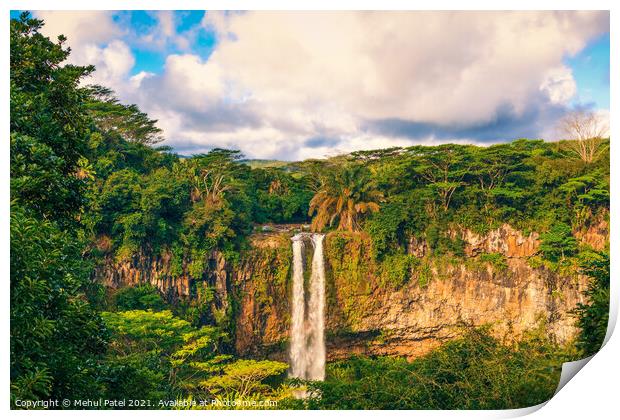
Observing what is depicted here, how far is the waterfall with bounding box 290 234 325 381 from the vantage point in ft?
36.3

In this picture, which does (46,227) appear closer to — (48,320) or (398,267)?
(48,320)

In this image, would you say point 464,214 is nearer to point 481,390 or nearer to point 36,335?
point 481,390

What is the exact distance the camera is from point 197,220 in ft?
30.8

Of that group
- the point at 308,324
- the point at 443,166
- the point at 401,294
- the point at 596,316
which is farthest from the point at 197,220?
the point at 596,316

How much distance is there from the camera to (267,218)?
418 inches

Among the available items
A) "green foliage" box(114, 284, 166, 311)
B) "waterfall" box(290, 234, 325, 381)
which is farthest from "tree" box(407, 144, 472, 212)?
"green foliage" box(114, 284, 166, 311)

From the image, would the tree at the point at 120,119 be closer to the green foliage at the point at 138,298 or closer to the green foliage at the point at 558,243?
the green foliage at the point at 138,298

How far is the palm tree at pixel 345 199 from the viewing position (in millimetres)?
10094

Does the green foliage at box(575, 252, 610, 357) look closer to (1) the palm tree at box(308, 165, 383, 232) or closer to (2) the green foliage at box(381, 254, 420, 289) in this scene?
(1) the palm tree at box(308, 165, 383, 232)

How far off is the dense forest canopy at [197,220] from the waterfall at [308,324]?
49cm

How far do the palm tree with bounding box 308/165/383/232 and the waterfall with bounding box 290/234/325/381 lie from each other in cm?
60

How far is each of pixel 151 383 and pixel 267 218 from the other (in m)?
5.45

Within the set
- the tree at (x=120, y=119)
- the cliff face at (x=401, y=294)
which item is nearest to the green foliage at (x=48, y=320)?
the tree at (x=120, y=119)
